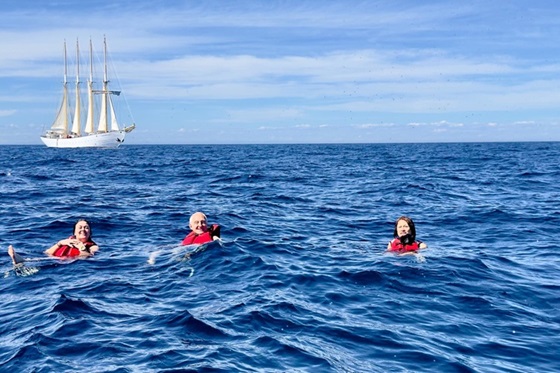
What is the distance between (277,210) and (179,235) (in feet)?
19.9

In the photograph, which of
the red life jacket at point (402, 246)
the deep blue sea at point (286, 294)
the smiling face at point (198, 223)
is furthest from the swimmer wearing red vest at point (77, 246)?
the red life jacket at point (402, 246)

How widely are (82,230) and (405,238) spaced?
798cm

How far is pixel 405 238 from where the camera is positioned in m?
13.1

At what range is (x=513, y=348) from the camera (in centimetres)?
761

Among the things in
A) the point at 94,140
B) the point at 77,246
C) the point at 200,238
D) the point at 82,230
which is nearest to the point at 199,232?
the point at 200,238

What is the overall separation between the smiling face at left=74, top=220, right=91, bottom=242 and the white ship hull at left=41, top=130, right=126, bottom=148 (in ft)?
380

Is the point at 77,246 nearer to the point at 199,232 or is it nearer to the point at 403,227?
the point at 199,232

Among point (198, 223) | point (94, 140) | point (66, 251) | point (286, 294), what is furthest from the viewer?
point (94, 140)

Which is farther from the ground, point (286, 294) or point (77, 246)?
point (77, 246)

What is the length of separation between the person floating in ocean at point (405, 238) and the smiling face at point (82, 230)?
24.9 feet

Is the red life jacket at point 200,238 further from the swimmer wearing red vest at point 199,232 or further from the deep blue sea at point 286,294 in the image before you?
the deep blue sea at point 286,294

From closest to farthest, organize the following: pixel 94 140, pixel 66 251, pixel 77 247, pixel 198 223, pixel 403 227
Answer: pixel 403 227
pixel 66 251
pixel 77 247
pixel 198 223
pixel 94 140

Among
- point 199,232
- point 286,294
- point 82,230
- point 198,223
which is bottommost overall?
point 286,294

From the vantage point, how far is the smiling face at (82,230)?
521 inches
